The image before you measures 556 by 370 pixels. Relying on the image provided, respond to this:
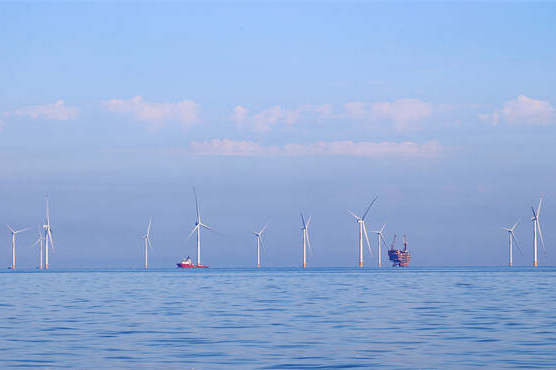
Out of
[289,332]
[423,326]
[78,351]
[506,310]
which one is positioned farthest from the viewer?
[506,310]

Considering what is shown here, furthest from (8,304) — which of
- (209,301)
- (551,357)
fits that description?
(551,357)

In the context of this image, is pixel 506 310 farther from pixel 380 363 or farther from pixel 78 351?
pixel 78 351

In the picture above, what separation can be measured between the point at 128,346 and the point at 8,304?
34007 millimetres

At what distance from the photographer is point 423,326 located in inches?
1711

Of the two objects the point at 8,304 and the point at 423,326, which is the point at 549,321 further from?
the point at 8,304

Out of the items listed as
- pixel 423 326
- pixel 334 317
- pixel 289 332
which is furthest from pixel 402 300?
pixel 289 332

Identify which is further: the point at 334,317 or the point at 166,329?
the point at 334,317

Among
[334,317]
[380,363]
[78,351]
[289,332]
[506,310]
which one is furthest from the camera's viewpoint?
[506,310]

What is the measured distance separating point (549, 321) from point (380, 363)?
1920 centimetres

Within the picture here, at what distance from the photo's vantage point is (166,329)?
140 feet

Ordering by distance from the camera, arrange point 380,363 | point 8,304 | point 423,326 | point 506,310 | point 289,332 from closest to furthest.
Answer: point 380,363
point 289,332
point 423,326
point 506,310
point 8,304

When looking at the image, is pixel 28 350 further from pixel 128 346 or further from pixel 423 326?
pixel 423 326

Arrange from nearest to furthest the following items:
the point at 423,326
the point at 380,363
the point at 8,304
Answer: the point at 380,363
the point at 423,326
the point at 8,304

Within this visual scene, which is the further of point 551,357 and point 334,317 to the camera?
point 334,317
